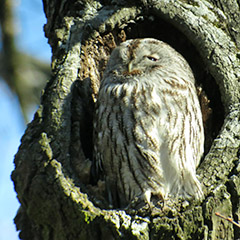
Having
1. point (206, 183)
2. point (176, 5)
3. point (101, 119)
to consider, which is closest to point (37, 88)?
point (101, 119)

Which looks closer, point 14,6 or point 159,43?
point 159,43

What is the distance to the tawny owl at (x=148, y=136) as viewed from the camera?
3033 millimetres

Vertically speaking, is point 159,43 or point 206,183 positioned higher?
point 159,43

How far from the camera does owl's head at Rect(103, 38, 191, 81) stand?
357 centimetres

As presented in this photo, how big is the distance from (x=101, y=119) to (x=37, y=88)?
1.40 metres

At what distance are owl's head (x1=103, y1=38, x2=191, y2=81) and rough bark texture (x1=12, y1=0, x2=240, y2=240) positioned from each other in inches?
6.3

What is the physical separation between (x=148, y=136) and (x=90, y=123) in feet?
2.13

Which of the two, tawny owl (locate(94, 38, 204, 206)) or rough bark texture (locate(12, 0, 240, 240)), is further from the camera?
tawny owl (locate(94, 38, 204, 206))

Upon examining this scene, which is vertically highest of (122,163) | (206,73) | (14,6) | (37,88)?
(14,6)

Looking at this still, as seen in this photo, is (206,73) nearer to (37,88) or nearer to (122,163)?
(122,163)

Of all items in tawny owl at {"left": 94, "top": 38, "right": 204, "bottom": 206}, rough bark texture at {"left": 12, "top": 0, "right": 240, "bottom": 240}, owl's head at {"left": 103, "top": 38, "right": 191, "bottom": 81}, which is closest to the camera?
rough bark texture at {"left": 12, "top": 0, "right": 240, "bottom": 240}

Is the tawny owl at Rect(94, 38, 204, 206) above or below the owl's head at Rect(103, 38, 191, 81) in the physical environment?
below

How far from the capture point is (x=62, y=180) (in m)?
2.79

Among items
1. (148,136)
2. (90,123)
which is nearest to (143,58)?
(90,123)
